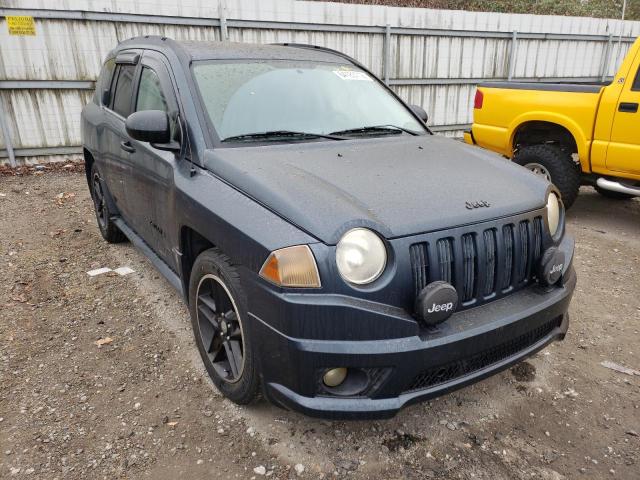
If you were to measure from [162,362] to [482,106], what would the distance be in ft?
16.4

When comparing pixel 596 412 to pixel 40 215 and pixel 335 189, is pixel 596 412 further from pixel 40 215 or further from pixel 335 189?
pixel 40 215

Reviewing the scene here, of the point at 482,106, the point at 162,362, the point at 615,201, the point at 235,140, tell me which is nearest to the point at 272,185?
the point at 235,140

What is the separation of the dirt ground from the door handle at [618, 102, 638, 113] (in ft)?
6.71

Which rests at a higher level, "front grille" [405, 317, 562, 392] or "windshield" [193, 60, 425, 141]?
"windshield" [193, 60, 425, 141]

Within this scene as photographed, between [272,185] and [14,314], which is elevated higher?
[272,185]

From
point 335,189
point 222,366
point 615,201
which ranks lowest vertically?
point 615,201

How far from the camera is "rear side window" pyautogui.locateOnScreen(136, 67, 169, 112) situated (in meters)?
3.18

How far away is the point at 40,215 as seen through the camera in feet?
19.9

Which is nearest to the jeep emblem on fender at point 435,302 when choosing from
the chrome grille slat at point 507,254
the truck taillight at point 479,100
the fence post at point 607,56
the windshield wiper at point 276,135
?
the chrome grille slat at point 507,254

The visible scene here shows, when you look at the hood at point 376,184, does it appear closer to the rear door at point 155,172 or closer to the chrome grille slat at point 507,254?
the chrome grille slat at point 507,254

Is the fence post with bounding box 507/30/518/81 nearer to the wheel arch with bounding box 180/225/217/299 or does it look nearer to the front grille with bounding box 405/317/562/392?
the front grille with bounding box 405/317/562/392

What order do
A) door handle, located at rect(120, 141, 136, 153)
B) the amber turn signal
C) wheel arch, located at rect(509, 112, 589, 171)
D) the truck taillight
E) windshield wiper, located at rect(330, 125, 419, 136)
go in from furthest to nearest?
the truck taillight
wheel arch, located at rect(509, 112, 589, 171)
door handle, located at rect(120, 141, 136, 153)
windshield wiper, located at rect(330, 125, 419, 136)
the amber turn signal

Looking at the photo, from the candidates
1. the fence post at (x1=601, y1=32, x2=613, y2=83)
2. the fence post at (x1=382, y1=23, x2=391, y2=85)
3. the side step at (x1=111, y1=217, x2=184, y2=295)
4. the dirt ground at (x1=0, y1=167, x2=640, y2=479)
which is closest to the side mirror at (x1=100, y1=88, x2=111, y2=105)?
the side step at (x1=111, y1=217, x2=184, y2=295)

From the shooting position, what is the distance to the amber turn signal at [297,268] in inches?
76.9
